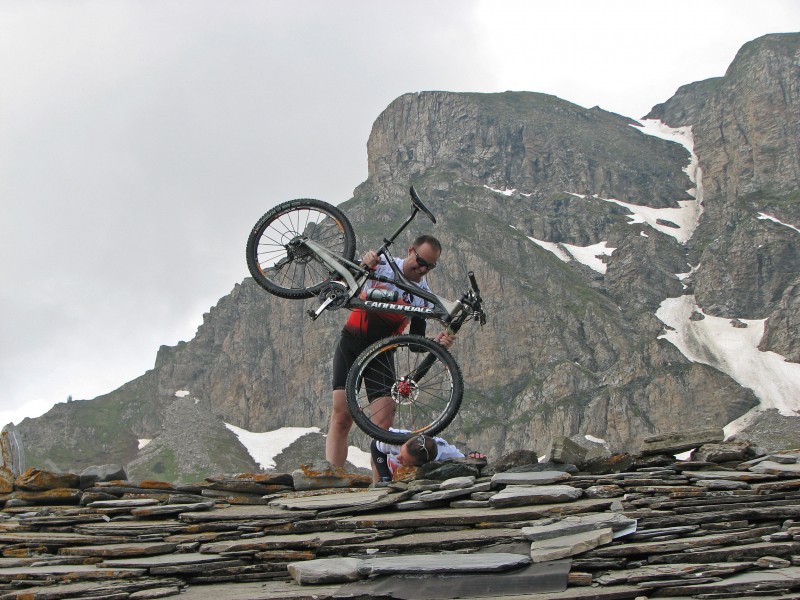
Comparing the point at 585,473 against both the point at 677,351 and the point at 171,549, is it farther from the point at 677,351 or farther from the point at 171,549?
the point at 677,351

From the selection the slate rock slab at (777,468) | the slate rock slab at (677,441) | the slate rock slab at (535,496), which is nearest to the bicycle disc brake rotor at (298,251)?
the slate rock slab at (535,496)

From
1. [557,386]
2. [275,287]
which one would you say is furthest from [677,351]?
[275,287]

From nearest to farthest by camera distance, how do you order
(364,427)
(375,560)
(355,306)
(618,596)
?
(618,596), (375,560), (364,427), (355,306)

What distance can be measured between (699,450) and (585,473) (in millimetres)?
1540

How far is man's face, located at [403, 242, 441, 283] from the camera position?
42.4 feet

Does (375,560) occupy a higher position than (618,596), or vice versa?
(375,560)

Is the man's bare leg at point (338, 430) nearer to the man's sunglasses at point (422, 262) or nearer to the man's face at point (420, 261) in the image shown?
the man's face at point (420, 261)

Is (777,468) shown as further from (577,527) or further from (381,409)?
(381,409)

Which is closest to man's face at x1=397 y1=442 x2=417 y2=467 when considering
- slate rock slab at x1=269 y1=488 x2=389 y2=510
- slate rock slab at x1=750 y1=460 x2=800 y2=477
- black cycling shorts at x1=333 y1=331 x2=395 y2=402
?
black cycling shorts at x1=333 y1=331 x2=395 y2=402

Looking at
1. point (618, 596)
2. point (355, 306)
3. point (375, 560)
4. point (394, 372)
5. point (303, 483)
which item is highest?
point (355, 306)

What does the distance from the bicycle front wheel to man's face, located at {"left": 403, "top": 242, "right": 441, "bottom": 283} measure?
118cm

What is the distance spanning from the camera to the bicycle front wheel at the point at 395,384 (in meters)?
12.0

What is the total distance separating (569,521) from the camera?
28.4 feet

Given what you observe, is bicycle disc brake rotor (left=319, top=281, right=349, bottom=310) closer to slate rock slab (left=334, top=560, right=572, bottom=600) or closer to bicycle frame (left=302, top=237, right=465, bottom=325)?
bicycle frame (left=302, top=237, right=465, bottom=325)
